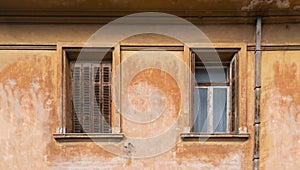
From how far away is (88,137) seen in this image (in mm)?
5715

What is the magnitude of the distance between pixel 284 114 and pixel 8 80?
4725 mm

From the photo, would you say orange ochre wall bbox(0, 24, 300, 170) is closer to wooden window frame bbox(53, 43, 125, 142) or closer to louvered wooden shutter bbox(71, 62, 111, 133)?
wooden window frame bbox(53, 43, 125, 142)

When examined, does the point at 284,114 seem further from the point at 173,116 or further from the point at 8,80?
the point at 8,80

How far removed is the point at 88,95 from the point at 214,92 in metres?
2.26

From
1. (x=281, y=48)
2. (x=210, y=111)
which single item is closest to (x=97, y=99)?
(x=210, y=111)

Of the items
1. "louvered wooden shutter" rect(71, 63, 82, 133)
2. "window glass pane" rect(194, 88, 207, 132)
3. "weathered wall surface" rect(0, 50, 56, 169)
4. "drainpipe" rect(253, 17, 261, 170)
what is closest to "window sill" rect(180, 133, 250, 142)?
"drainpipe" rect(253, 17, 261, 170)

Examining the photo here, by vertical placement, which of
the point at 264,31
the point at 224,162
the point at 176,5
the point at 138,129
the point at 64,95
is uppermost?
the point at 176,5

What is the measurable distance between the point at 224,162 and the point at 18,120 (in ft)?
11.6

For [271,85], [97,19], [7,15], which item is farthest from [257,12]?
[7,15]

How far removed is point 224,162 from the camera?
575cm

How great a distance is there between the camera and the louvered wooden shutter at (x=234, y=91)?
A: 19.4 feet

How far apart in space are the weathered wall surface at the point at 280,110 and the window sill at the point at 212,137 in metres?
0.34

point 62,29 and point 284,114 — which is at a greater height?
point 62,29

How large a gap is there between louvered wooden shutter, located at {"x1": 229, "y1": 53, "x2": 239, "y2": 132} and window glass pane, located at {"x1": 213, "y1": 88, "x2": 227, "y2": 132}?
13cm
